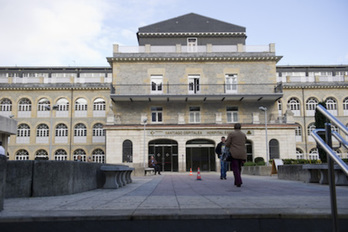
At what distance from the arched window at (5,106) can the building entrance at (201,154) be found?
25751mm

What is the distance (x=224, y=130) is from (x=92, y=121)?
65.1ft

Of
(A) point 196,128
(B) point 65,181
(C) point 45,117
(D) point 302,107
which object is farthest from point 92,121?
(B) point 65,181

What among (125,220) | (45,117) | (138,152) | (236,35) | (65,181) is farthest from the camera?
(45,117)

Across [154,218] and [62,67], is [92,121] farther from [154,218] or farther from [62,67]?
[154,218]

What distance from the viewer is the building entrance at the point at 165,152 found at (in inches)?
1394

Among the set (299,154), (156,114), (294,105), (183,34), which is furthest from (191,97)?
(299,154)

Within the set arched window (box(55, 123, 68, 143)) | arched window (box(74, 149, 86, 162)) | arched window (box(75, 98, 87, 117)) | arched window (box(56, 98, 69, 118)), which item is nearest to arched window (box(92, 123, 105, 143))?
arched window (box(74, 149, 86, 162))

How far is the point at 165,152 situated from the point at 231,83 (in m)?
10.0

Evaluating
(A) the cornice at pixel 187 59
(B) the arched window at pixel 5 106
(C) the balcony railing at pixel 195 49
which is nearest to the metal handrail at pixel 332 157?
(A) the cornice at pixel 187 59

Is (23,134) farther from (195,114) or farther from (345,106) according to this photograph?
(345,106)

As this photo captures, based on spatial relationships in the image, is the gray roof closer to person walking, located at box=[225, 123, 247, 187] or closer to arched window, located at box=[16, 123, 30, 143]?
arched window, located at box=[16, 123, 30, 143]

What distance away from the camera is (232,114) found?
37.5 metres

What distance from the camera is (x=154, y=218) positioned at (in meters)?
4.22

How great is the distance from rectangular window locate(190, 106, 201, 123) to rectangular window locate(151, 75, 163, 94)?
3.89 m
